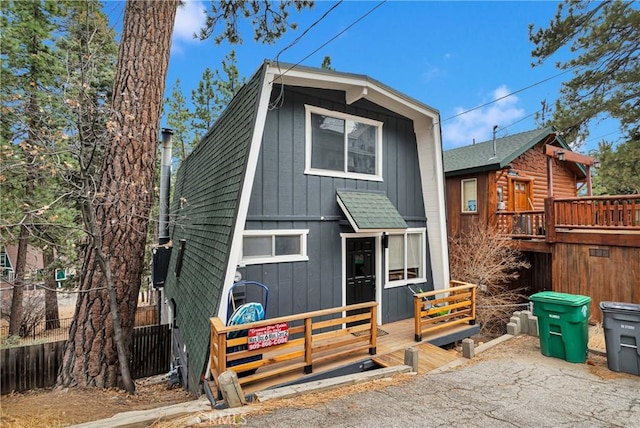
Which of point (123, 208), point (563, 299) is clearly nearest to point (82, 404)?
point (123, 208)

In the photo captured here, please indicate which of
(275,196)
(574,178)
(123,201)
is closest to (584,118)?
(574,178)

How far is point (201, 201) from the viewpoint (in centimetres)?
741

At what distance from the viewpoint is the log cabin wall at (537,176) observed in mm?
11641

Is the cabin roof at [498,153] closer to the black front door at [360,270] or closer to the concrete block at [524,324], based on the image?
the concrete block at [524,324]

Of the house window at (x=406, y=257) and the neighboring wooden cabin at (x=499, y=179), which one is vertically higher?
the neighboring wooden cabin at (x=499, y=179)

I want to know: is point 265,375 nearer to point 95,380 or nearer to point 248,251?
point 248,251

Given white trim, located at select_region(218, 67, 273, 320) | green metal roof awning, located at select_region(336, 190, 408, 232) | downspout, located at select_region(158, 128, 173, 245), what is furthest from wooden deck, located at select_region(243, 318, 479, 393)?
downspout, located at select_region(158, 128, 173, 245)

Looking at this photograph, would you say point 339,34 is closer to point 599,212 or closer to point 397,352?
point 397,352

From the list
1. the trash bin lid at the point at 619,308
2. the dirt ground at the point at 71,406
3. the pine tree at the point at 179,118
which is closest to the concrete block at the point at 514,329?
the trash bin lid at the point at 619,308

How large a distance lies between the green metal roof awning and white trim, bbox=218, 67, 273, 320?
6.81 ft

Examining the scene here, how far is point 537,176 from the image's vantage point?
43.0 ft

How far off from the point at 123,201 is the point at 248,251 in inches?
101

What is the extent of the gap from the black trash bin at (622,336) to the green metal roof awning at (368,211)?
11.0 feet

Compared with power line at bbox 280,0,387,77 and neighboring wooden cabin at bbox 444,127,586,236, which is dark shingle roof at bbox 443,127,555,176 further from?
power line at bbox 280,0,387,77
